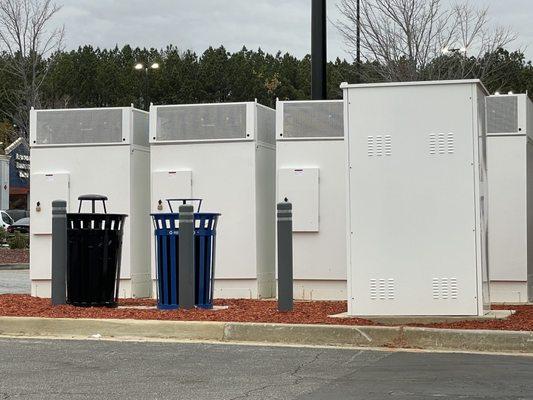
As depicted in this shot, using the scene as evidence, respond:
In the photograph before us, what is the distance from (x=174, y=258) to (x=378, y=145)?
113 inches

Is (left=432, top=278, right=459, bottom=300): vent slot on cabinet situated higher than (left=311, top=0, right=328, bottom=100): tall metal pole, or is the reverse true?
(left=311, top=0, right=328, bottom=100): tall metal pole

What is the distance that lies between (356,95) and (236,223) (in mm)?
3983

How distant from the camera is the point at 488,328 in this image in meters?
10.6

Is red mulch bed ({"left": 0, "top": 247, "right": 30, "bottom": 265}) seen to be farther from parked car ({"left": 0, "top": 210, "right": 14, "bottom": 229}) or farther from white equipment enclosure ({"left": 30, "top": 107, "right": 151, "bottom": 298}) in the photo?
white equipment enclosure ({"left": 30, "top": 107, "right": 151, "bottom": 298})

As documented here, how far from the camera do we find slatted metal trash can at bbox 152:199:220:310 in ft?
41.3

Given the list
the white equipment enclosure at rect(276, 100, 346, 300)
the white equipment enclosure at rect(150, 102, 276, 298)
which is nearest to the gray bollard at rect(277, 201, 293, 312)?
the white equipment enclosure at rect(276, 100, 346, 300)

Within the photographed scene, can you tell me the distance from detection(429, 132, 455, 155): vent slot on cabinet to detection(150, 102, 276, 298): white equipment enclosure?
3.98m

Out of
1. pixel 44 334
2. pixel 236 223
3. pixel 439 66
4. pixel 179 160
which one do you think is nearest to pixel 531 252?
pixel 236 223

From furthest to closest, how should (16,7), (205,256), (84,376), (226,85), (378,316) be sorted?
(226,85) < (16,7) < (205,256) < (378,316) < (84,376)

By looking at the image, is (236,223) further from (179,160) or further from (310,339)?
(310,339)

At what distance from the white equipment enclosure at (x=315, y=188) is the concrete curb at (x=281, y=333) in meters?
4.08

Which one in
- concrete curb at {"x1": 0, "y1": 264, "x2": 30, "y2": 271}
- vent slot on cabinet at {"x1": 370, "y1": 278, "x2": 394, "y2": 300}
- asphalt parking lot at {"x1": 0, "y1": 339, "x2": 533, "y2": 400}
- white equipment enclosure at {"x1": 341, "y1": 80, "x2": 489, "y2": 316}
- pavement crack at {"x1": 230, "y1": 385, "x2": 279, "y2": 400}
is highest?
white equipment enclosure at {"x1": 341, "y1": 80, "x2": 489, "y2": 316}

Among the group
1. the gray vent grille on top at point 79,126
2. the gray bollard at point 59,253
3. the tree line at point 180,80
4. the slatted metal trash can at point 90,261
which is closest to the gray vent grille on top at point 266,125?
the gray vent grille on top at point 79,126

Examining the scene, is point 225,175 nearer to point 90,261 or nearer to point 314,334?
point 90,261
